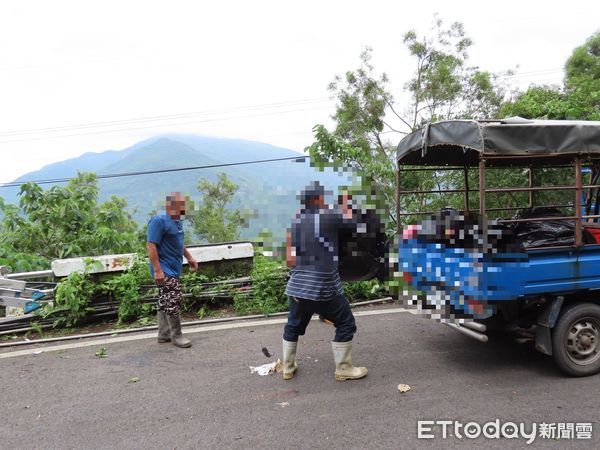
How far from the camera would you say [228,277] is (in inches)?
258

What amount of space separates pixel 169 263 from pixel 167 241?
0.82ft

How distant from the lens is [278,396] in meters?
3.58

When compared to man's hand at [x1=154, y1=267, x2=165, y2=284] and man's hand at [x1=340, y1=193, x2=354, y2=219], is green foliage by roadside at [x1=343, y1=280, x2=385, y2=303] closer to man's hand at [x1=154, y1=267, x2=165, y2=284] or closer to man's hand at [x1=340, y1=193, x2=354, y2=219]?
man's hand at [x1=154, y1=267, x2=165, y2=284]

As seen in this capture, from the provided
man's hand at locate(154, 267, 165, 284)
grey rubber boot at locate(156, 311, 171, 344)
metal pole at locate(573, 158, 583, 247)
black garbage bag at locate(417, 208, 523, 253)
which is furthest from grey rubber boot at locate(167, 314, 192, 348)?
metal pole at locate(573, 158, 583, 247)

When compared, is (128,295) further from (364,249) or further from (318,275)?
(364,249)

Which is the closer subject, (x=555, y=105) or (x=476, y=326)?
(x=476, y=326)

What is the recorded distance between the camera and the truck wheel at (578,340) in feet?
11.9

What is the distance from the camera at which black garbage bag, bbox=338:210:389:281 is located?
367 centimetres

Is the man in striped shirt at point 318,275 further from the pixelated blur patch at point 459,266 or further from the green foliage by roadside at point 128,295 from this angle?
the green foliage by roadside at point 128,295

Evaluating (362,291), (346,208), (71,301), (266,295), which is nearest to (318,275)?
(346,208)

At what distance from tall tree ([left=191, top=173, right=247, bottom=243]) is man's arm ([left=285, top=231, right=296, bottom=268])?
380 millimetres

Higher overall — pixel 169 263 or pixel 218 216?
pixel 218 216

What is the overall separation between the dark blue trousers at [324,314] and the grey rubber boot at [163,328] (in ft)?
5.67
